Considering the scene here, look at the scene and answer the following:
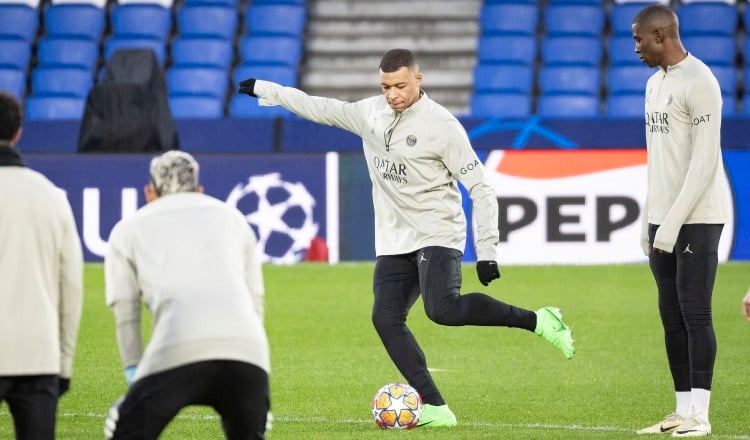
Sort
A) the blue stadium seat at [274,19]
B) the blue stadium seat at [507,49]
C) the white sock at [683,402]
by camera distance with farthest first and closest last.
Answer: the blue stadium seat at [274,19] < the blue stadium seat at [507,49] < the white sock at [683,402]

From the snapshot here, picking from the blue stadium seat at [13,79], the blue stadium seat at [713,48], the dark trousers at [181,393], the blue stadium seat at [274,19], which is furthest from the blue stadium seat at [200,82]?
the dark trousers at [181,393]

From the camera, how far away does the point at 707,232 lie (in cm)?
677

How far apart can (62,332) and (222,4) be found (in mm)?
18139

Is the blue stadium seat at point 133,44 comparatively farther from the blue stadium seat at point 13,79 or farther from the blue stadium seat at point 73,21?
the blue stadium seat at point 13,79

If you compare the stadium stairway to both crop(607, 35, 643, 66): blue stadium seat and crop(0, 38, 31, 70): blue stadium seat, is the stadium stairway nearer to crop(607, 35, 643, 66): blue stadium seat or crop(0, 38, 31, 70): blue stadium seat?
crop(607, 35, 643, 66): blue stadium seat

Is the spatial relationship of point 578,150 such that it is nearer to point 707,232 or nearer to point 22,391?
point 707,232

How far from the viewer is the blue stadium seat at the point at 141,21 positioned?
22.2 m

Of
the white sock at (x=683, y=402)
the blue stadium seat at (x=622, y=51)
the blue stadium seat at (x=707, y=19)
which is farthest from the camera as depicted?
the blue stadium seat at (x=707, y=19)

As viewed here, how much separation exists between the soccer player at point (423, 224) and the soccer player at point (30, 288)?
271cm

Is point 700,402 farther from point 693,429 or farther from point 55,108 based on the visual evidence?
point 55,108

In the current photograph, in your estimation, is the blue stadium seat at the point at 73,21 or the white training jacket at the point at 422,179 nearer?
the white training jacket at the point at 422,179

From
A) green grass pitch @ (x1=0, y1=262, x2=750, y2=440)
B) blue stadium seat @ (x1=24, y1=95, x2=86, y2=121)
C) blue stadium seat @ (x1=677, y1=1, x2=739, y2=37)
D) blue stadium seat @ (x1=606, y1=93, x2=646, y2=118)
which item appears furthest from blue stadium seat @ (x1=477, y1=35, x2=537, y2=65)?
green grass pitch @ (x1=0, y1=262, x2=750, y2=440)

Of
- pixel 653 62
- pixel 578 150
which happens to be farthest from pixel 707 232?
pixel 578 150

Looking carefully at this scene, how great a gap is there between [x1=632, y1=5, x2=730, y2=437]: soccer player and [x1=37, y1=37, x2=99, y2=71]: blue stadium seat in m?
16.2
